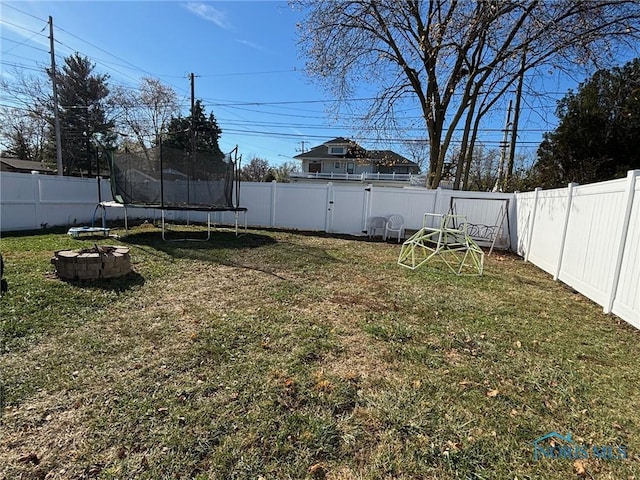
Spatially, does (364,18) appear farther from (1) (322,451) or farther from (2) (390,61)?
(1) (322,451)

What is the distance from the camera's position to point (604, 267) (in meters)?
3.91

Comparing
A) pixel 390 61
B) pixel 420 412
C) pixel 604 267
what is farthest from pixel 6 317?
pixel 390 61

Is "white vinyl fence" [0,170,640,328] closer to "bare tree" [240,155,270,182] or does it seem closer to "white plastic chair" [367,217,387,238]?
"white plastic chair" [367,217,387,238]

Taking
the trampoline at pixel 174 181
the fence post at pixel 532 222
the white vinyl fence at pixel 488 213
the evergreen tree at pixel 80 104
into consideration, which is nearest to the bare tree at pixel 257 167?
the evergreen tree at pixel 80 104

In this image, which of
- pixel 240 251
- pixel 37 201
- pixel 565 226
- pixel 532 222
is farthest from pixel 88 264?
pixel 532 222

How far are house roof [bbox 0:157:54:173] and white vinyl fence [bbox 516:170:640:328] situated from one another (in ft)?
103

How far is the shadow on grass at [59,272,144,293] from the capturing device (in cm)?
381

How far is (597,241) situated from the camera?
412 cm

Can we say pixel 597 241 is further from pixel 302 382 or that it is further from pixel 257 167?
pixel 257 167

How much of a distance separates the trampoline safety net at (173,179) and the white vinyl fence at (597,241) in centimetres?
718

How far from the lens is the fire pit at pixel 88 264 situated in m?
3.93

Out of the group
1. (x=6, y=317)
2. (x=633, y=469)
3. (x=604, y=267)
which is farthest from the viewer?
(x=604, y=267)

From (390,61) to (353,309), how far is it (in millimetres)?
10186

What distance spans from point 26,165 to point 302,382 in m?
32.8
